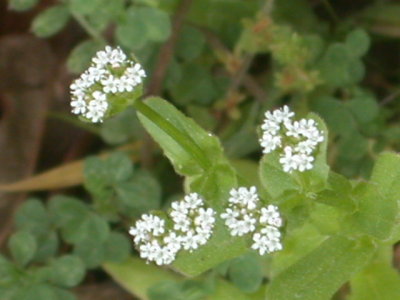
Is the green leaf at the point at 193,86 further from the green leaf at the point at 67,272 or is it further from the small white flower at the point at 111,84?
the small white flower at the point at 111,84

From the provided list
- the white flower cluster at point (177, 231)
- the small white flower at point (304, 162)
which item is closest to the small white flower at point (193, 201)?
the white flower cluster at point (177, 231)

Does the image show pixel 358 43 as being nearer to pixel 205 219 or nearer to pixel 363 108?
pixel 363 108

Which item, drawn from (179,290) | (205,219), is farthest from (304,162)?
(179,290)

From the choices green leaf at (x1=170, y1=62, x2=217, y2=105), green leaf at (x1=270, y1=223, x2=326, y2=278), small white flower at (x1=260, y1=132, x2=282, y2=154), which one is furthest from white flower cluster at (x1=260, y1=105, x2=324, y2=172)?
green leaf at (x1=170, y1=62, x2=217, y2=105)

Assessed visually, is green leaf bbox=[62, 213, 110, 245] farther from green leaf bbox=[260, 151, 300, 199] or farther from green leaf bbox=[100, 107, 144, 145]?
green leaf bbox=[260, 151, 300, 199]

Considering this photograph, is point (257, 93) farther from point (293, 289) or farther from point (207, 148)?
point (293, 289)
